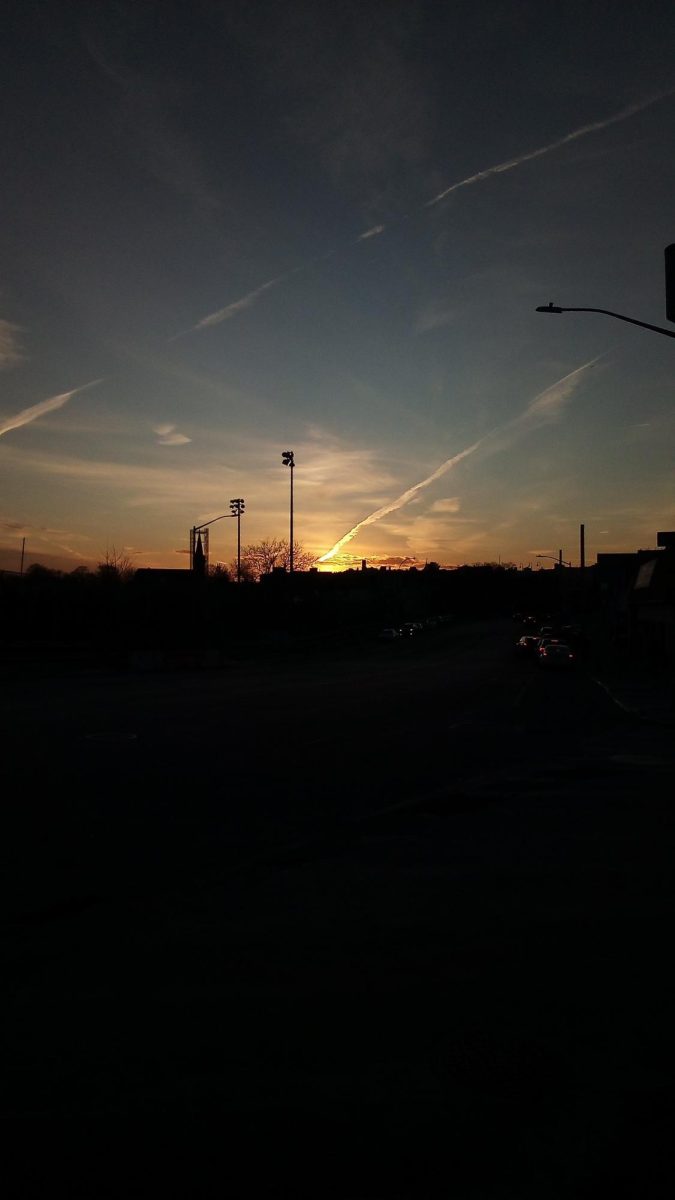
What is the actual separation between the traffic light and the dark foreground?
915 centimetres

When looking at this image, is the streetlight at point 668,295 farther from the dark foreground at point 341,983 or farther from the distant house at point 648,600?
the distant house at point 648,600

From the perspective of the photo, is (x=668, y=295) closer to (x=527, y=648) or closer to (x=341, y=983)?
(x=341, y=983)

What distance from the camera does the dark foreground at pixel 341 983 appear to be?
14.5 feet

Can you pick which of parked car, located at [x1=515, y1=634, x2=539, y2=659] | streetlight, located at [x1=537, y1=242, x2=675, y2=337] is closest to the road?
streetlight, located at [x1=537, y1=242, x2=675, y2=337]

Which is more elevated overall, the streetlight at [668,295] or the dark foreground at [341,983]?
the streetlight at [668,295]

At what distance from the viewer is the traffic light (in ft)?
65.3

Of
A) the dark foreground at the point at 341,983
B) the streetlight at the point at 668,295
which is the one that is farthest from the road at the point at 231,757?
the streetlight at the point at 668,295

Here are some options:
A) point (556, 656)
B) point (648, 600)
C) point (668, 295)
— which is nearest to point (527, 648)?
point (648, 600)

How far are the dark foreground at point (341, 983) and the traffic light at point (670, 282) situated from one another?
915cm

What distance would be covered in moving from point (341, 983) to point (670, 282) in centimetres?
1698

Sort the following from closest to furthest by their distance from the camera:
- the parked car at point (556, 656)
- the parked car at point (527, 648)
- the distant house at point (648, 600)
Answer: the distant house at point (648, 600) → the parked car at point (556, 656) → the parked car at point (527, 648)

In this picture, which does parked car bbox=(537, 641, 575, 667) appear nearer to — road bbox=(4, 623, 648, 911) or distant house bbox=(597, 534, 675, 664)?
distant house bbox=(597, 534, 675, 664)

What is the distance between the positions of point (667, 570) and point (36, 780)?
43937 mm

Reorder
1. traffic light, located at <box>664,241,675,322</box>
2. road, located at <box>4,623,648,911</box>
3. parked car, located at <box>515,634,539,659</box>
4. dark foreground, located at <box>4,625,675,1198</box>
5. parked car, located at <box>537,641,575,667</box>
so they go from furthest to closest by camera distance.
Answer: parked car, located at <box>515,634,539,659</box> < parked car, located at <box>537,641,575,667</box> < traffic light, located at <box>664,241,675,322</box> < road, located at <box>4,623,648,911</box> < dark foreground, located at <box>4,625,675,1198</box>
